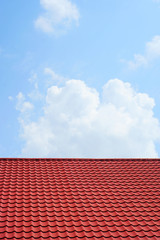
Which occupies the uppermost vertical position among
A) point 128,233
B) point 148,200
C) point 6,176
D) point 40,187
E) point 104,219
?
point 6,176

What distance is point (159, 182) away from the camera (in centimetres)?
848

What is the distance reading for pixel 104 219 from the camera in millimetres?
6410

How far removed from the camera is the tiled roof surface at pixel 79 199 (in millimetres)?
5945

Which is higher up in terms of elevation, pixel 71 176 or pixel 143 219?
Result: pixel 71 176

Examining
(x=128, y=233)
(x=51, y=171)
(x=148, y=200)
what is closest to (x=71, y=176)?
(x=51, y=171)

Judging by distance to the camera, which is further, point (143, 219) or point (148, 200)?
point (148, 200)

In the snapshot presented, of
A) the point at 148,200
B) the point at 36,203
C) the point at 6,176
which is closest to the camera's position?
the point at 36,203

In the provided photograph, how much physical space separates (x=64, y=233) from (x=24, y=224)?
0.84 meters

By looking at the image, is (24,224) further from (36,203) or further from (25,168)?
(25,168)

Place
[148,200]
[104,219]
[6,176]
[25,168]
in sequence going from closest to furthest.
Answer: [104,219] < [148,200] < [6,176] < [25,168]

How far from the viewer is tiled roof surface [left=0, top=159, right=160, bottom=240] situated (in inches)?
234

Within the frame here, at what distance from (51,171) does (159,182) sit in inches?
124

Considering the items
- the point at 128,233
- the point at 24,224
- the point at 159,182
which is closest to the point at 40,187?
the point at 24,224

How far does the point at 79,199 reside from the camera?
7160 millimetres
